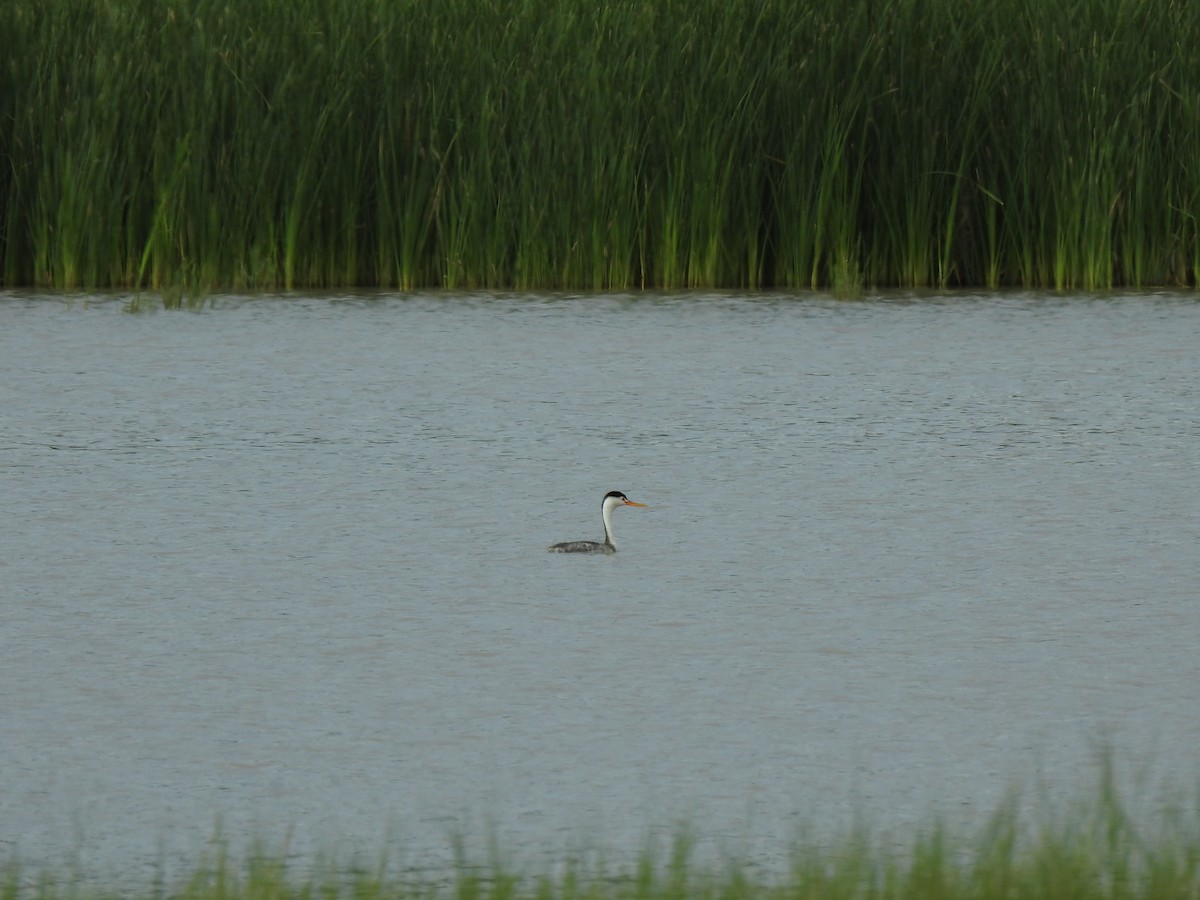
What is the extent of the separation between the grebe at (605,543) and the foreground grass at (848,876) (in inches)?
131

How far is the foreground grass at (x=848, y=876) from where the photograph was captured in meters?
4.18

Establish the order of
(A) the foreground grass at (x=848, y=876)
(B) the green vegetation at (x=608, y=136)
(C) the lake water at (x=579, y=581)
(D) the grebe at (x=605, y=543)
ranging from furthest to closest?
(B) the green vegetation at (x=608, y=136) → (D) the grebe at (x=605, y=543) → (C) the lake water at (x=579, y=581) → (A) the foreground grass at (x=848, y=876)

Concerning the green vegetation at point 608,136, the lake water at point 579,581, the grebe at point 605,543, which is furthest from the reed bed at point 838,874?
the green vegetation at point 608,136

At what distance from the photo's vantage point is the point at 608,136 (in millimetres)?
14883

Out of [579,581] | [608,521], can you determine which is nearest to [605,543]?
[608,521]

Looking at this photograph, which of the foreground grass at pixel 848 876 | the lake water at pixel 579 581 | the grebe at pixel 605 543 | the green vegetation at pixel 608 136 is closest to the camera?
the foreground grass at pixel 848 876

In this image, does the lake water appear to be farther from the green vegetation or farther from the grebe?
the green vegetation

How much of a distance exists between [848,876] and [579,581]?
3.63 m

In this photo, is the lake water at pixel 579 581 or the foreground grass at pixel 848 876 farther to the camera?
the lake water at pixel 579 581

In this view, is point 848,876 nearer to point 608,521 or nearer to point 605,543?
point 605,543

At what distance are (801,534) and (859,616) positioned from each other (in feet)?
4.42

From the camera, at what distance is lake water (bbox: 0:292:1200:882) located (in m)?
5.33

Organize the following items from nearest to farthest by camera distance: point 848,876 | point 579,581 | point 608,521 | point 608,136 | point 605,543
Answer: point 848,876
point 579,581
point 605,543
point 608,521
point 608,136

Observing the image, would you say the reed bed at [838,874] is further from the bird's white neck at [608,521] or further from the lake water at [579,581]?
the bird's white neck at [608,521]
